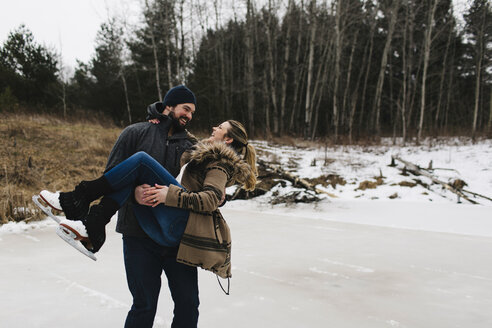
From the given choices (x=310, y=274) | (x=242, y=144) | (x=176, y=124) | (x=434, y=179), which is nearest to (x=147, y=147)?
(x=176, y=124)

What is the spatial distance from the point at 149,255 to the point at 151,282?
0.12m

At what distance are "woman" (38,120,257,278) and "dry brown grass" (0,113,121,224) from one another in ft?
13.8

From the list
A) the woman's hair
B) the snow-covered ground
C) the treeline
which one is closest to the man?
the woman's hair

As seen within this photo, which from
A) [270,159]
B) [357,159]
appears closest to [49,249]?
[270,159]

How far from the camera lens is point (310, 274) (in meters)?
3.10

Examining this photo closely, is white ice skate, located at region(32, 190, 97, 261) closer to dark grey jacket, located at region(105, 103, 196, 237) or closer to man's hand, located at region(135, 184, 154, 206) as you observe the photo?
dark grey jacket, located at region(105, 103, 196, 237)

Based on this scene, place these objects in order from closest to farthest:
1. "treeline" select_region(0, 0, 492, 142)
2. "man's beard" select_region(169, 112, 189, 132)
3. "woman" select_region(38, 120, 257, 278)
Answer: "woman" select_region(38, 120, 257, 278)
"man's beard" select_region(169, 112, 189, 132)
"treeline" select_region(0, 0, 492, 142)

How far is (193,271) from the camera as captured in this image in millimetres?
1546

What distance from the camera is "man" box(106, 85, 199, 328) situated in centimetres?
145

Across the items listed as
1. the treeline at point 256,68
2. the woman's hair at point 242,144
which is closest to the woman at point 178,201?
the woman's hair at point 242,144

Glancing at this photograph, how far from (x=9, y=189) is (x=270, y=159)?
644cm

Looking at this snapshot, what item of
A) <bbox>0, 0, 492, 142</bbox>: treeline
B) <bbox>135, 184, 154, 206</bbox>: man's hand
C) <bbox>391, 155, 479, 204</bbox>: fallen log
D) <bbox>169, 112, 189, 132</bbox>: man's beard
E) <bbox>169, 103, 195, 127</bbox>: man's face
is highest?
<bbox>0, 0, 492, 142</bbox>: treeline

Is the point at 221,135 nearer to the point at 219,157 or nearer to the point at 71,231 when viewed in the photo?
the point at 219,157

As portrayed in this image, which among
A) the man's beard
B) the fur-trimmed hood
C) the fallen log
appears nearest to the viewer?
the fur-trimmed hood
